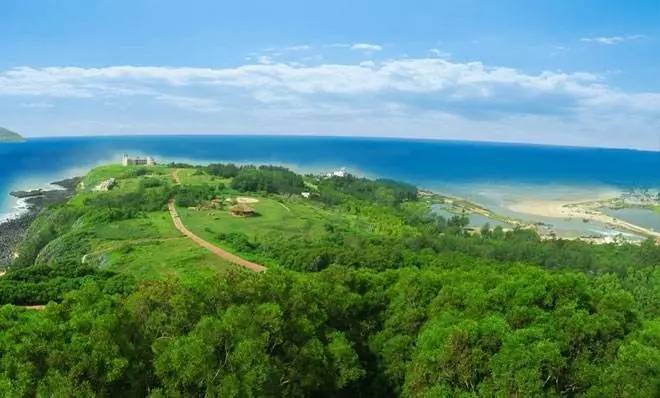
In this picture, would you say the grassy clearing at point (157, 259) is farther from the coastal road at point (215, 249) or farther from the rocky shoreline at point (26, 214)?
the rocky shoreline at point (26, 214)

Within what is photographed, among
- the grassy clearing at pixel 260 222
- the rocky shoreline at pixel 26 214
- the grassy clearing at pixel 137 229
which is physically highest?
the grassy clearing at pixel 260 222

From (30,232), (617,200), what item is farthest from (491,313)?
(617,200)

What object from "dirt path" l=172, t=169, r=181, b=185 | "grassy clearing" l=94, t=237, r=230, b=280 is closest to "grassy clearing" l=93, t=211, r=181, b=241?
"grassy clearing" l=94, t=237, r=230, b=280

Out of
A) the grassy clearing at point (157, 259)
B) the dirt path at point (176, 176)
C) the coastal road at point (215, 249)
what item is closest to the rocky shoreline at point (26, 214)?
the grassy clearing at point (157, 259)

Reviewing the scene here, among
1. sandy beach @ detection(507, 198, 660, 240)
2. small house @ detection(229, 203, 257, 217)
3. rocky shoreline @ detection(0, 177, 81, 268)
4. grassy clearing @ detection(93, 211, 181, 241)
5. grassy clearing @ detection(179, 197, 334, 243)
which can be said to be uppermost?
small house @ detection(229, 203, 257, 217)

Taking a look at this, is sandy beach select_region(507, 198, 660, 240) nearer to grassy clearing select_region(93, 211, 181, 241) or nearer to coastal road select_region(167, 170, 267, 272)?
coastal road select_region(167, 170, 267, 272)

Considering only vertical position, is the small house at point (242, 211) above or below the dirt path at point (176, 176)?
below

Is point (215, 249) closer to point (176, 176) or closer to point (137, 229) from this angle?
point (137, 229)

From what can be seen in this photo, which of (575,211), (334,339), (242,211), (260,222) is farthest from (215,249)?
(575,211)

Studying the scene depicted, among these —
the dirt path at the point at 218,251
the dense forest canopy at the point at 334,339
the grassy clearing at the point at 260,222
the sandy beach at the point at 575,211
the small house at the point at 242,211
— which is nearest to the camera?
the dense forest canopy at the point at 334,339
